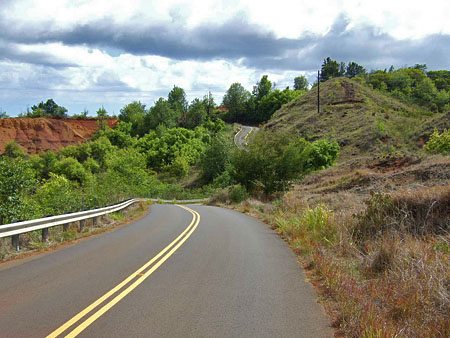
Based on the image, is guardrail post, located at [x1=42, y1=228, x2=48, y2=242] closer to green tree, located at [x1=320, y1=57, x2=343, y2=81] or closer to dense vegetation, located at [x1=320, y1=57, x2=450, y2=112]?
dense vegetation, located at [x1=320, y1=57, x2=450, y2=112]

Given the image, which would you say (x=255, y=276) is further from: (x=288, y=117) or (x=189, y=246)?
(x=288, y=117)

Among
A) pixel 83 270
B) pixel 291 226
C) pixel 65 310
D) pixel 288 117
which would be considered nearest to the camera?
pixel 65 310

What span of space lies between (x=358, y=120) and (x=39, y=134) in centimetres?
9661

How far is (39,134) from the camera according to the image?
467ft

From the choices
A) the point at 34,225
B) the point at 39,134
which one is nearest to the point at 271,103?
the point at 39,134

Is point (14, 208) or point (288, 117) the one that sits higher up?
point (288, 117)

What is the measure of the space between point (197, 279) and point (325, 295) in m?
2.49

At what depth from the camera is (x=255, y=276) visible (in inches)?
392

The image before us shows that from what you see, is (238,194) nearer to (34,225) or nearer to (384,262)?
(34,225)

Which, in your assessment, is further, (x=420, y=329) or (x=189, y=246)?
(x=189, y=246)

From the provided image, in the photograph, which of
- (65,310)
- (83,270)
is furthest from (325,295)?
(83,270)

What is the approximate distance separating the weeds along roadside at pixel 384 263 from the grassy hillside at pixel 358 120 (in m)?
43.9

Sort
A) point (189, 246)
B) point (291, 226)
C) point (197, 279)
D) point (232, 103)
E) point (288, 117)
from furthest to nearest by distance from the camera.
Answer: point (232, 103)
point (288, 117)
point (291, 226)
point (189, 246)
point (197, 279)

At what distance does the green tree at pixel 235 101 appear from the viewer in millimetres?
166000
